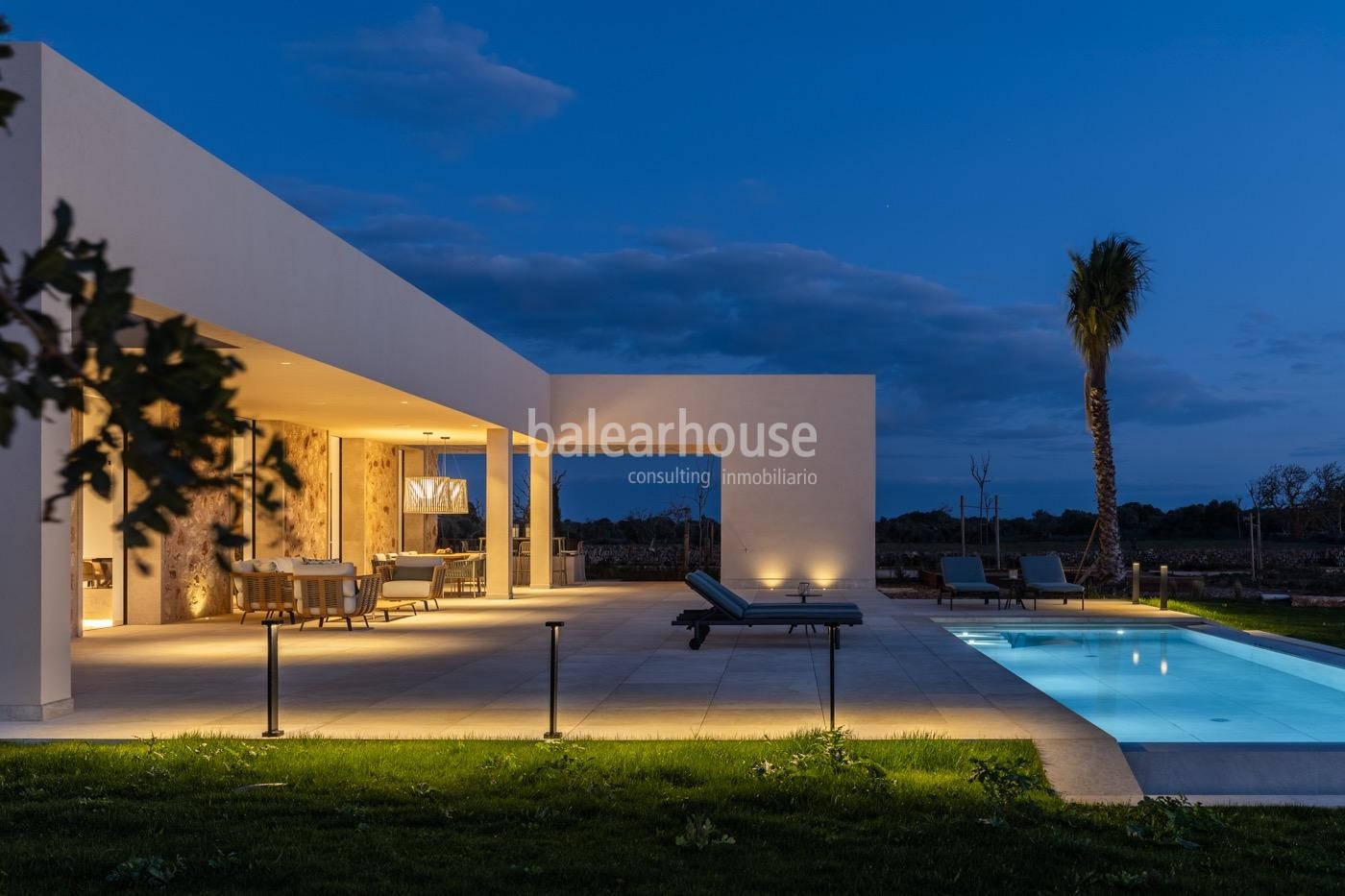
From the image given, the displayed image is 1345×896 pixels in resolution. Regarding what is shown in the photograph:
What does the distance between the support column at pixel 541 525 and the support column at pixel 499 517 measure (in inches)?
77.8

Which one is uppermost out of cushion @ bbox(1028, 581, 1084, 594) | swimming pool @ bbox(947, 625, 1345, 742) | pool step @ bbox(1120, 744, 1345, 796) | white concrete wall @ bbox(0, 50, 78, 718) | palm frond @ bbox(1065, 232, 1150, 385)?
palm frond @ bbox(1065, 232, 1150, 385)

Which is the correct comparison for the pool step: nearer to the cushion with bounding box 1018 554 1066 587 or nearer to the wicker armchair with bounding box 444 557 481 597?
the cushion with bounding box 1018 554 1066 587

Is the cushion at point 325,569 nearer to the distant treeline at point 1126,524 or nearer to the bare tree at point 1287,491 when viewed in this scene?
the bare tree at point 1287,491

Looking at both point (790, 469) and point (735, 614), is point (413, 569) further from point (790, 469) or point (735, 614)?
point (790, 469)

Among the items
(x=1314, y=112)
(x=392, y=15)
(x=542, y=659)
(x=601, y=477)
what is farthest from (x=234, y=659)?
(x=1314, y=112)

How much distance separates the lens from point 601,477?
30.6 meters

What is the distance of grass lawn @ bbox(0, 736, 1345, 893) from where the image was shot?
4500mm

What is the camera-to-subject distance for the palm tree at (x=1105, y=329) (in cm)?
A: 2091

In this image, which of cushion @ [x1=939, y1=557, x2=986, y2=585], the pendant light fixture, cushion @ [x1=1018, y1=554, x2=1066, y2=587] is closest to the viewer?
cushion @ [x1=1018, y1=554, x2=1066, y2=587]

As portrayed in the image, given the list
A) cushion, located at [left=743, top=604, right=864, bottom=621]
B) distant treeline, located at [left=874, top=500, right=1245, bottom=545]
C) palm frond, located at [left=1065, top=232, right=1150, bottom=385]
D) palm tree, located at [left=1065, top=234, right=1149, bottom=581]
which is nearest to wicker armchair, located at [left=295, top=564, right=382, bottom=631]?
cushion, located at [left=743, top=604, right=864, bottom=621]

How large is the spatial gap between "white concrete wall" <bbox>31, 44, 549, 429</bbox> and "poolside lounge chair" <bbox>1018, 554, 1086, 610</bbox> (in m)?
8.91

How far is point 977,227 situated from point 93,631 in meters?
32.8

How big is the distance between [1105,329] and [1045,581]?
5.85 meters

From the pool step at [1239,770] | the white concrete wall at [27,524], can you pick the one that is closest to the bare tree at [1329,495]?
the pool step at [1239,770]
